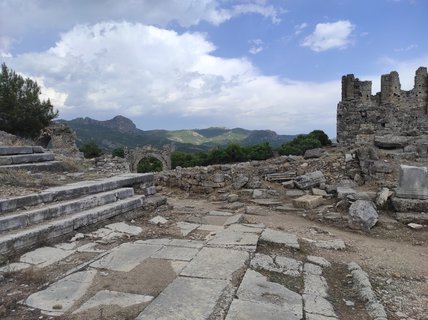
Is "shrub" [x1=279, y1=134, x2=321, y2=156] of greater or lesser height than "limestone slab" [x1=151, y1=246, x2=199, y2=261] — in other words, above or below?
above

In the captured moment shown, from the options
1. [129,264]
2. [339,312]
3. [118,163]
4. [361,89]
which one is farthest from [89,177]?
[361,89]

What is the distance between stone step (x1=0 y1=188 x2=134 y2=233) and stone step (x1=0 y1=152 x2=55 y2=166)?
2.59 meters

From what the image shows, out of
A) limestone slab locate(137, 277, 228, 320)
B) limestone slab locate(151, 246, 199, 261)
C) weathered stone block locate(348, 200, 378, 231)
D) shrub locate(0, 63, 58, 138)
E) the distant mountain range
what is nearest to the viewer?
limestone slab locate(137, 277, 228, 320)

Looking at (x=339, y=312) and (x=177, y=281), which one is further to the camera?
(x=177, y=281)

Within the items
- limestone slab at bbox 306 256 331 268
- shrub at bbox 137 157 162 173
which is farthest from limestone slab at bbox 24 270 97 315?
shrub at bbox 137 157 162 173

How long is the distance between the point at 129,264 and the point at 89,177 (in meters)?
3.87

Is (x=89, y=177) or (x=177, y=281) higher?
(x=89, y=177)

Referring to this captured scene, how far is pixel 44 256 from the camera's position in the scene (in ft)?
13.1

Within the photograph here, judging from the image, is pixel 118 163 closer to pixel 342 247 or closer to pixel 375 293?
pixel 342 247

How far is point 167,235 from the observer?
5258 mm

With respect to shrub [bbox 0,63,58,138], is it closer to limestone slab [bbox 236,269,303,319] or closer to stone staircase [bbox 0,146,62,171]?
stone staircase [bbox 0,146,62,171]

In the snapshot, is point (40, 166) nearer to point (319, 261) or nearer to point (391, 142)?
point (319, 261)

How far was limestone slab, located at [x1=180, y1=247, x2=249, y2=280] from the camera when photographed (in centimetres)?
359

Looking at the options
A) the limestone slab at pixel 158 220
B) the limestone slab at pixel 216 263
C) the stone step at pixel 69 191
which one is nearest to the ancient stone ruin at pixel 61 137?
the stone step at pixel 69 191
